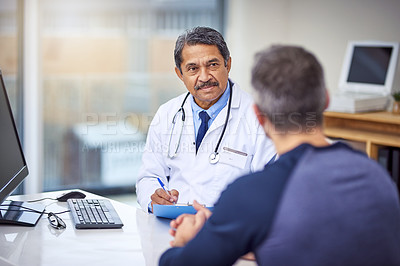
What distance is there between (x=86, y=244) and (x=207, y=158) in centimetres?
81

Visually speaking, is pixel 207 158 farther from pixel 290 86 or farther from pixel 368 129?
pixel 368 129

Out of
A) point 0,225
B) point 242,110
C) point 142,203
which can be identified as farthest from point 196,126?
point 0,225

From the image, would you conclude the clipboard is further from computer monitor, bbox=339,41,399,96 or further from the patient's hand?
computer monitor, bbox=339,41,399,96

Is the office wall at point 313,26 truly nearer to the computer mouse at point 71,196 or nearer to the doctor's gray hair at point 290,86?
the computer mouse at point 71,196

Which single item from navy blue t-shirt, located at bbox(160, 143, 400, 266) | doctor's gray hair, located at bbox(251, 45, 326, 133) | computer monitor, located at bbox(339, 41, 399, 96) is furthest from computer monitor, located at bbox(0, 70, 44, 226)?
computer monitor, located at bbox(339, 41, 399, 96)

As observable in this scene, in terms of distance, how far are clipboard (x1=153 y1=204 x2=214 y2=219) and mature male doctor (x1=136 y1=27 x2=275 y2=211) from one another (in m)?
0.28

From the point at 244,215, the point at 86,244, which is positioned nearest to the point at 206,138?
the point at 86,244

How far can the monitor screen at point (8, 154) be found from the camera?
1.90 meters

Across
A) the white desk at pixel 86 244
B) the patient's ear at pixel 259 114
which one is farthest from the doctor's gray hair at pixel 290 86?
the white desk at pixel 86 244

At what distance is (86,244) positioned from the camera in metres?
1.76

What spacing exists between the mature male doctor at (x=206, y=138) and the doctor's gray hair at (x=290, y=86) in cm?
122

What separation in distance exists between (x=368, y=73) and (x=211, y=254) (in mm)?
3049

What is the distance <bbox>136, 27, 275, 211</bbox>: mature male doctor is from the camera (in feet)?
7.85

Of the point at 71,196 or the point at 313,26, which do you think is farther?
the point at 313,26
